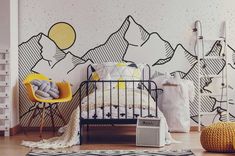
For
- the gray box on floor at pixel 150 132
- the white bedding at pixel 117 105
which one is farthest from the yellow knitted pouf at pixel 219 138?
the white bedding at pixel 117 105

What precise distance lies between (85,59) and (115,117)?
1.58 metres

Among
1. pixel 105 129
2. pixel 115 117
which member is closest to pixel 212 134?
pixel 115 117

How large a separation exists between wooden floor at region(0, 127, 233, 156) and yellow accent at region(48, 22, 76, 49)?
49.3 inches

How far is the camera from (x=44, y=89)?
609 centimetres

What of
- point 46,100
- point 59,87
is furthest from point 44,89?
point 59,87

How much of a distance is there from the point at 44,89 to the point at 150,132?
5.43 feet

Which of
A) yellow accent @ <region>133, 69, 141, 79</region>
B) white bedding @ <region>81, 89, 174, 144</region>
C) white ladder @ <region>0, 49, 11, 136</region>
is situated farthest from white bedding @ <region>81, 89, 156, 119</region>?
white ladder @ <region>0, 49, 11, 136</region>

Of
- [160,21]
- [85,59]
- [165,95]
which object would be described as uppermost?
[160,21]

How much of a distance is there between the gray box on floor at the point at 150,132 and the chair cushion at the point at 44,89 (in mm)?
1420

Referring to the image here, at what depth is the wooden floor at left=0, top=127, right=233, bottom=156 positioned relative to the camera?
4.98 m

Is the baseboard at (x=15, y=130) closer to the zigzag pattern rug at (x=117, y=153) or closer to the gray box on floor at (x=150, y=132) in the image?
the zigzag pattern rug at (x=117, y=153)

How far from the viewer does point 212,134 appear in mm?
4742

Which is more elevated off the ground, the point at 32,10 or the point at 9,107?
the point at 32,10

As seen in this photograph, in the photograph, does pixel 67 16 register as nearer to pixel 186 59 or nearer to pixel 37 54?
pixel 37 54
